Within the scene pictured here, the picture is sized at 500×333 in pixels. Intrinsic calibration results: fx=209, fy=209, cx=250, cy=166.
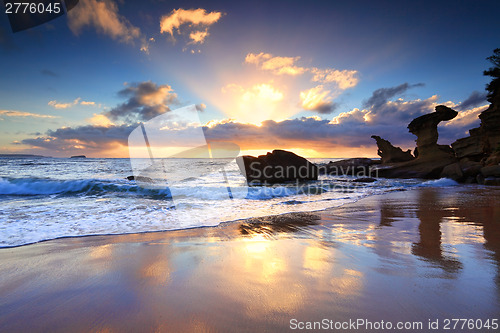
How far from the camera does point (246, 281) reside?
2.15 m

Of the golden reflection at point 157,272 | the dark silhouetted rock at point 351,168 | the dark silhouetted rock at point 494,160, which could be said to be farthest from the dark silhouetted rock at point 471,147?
the golden reflection at point 157,272

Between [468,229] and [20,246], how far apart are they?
787 centimetres

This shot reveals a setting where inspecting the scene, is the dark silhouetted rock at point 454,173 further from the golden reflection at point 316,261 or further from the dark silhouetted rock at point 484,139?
the golden reflection at point 316,261

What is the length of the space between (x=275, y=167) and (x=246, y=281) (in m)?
14.4

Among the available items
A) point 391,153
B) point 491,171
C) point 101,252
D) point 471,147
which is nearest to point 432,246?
point 101,252

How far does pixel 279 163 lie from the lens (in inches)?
655

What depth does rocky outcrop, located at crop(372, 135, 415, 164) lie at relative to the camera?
83.0ft

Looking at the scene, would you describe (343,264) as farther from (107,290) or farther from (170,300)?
(107,290)

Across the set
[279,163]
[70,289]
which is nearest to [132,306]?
[70,289]

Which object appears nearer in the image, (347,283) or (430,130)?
(347,283)

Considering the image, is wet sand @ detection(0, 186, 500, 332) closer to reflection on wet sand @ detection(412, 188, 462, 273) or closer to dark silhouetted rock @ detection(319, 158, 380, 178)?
reflection on wet sand @ detection(412, 188, 462, 273)

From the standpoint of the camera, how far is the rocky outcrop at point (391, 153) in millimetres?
25297

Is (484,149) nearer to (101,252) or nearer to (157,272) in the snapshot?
(157,272)

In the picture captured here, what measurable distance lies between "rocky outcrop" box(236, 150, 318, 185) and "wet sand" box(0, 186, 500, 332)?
479 inches
